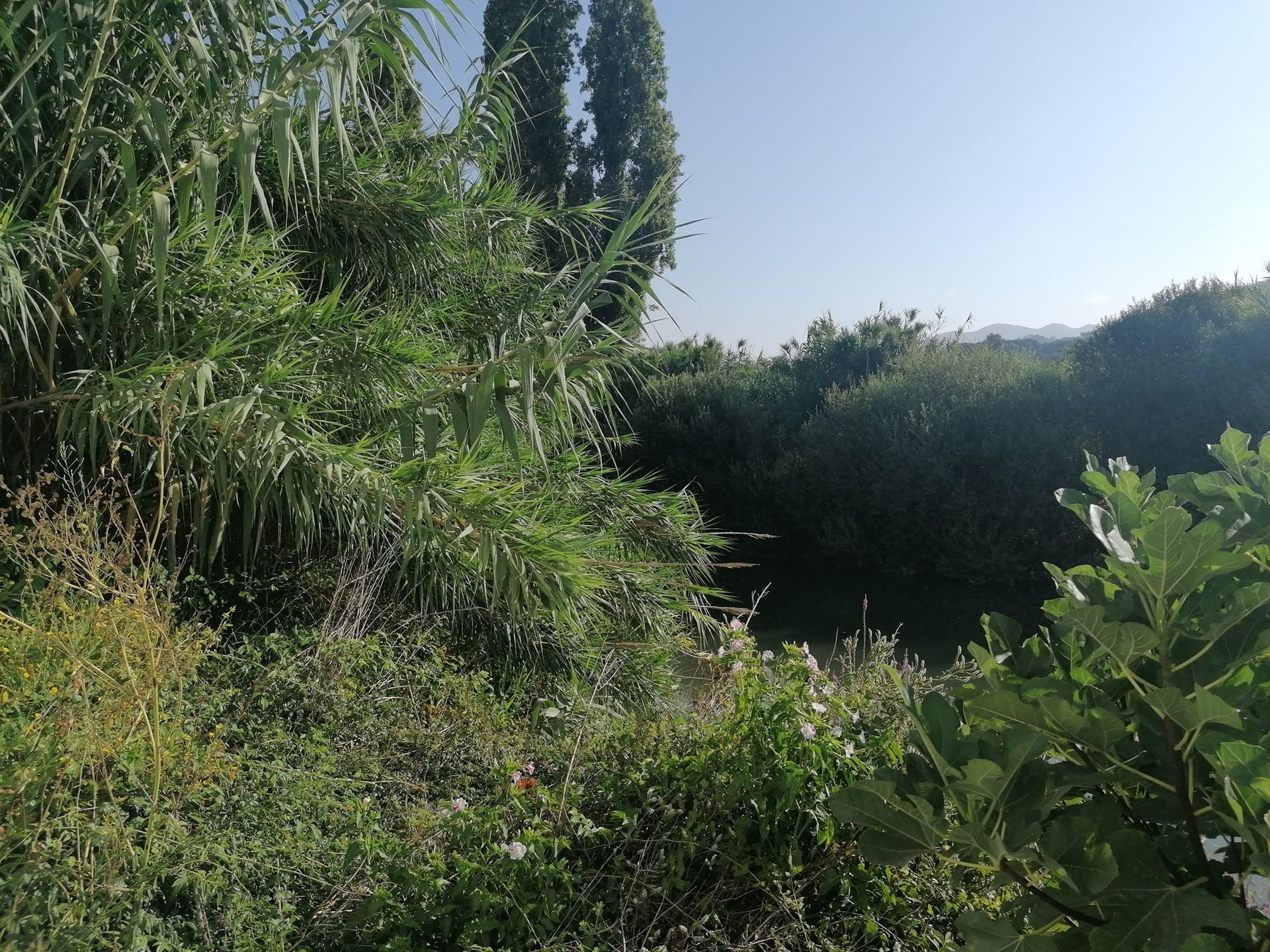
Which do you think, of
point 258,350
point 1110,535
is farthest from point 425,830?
point 258,350

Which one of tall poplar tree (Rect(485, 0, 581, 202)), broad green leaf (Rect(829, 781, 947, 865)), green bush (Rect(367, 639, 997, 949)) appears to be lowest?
green bush (Rect(367, 639, 997, 949))

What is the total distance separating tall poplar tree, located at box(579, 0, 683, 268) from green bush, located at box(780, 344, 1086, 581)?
22.3 feet

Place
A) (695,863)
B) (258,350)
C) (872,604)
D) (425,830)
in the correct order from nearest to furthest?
(695,863)
(425,830)
(258,350)
(872,604)

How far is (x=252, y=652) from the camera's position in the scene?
4117 millimetres

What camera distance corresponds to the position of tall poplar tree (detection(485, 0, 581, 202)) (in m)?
19.5

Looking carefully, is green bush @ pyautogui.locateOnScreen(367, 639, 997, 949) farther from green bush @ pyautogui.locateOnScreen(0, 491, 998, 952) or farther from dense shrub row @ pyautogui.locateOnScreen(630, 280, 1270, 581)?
dense shrub row @ pyautogui.locateOnScreen(630, 280, 1270, 581)

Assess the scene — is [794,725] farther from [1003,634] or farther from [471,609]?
[471,609]

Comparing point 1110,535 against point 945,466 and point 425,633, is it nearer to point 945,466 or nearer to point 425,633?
point 425,633

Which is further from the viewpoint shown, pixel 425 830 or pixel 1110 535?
pixel 425 830

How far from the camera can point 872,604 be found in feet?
42.9

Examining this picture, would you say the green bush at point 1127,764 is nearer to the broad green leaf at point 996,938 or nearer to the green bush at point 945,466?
the broad green leaf at point 996,938

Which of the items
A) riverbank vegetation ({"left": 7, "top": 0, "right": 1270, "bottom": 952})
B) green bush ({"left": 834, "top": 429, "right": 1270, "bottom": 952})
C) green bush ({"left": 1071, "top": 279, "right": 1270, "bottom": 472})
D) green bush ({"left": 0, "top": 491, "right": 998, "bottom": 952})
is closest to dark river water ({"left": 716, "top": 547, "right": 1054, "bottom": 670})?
green bush ({"left": 1071, "top": 279, "right": 1270, "bottom": 472})

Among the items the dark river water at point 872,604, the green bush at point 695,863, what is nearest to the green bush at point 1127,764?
the green bush at point 695,863

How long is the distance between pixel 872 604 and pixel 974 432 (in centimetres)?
347
